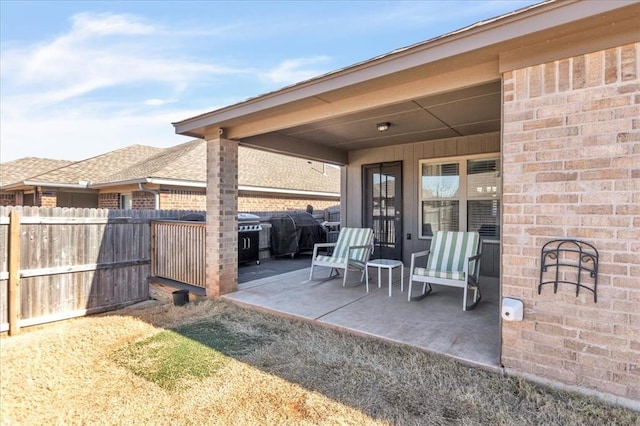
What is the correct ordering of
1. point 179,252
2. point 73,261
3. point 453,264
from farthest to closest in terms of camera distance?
point 179,252, point 73,261, point 453,264

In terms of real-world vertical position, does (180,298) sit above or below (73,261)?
below

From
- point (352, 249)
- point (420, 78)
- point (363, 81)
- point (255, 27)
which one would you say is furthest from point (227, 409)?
point (255, 27)

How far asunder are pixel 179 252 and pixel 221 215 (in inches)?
58.6

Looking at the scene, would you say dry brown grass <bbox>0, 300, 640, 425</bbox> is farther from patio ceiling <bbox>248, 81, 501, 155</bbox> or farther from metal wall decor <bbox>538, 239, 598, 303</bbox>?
patio ceiling <bbox>248, 81, 501, 155</bbox>

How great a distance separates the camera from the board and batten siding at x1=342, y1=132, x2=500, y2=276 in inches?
245

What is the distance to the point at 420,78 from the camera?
3215 millimetres

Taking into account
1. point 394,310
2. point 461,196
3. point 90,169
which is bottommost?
point 394,310

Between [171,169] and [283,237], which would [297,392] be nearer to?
[283,237]

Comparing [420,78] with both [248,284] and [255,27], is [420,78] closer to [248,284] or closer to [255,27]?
[248,284]

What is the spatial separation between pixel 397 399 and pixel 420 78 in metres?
2.81

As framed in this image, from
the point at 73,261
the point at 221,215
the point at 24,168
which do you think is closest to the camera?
the point at 221,215

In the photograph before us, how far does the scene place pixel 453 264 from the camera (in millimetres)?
4914

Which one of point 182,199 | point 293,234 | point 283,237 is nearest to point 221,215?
point 283,237

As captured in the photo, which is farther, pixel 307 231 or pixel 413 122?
pixel 307 231
